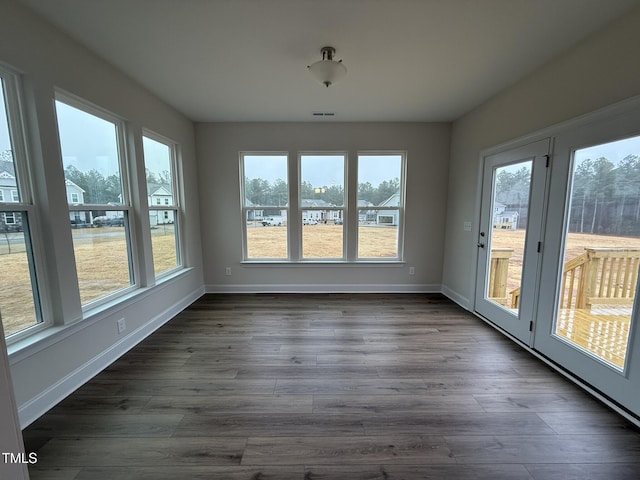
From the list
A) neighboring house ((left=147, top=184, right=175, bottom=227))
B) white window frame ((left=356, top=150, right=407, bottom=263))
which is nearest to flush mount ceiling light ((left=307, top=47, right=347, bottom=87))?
white window frame ((left=356, top=150, right=407, bottom=263))

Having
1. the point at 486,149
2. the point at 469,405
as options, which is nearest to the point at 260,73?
the point at 486,149

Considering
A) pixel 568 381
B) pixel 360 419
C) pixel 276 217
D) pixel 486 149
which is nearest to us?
pixel 360 419

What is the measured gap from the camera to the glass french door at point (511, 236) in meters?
2.54

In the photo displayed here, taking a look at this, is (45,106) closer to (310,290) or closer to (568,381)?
(310,290)

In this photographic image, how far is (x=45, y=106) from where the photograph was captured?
1872 millimetres

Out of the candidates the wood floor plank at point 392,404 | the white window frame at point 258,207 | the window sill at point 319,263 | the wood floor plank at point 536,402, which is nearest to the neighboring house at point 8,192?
the wood floor plank at point 392,404

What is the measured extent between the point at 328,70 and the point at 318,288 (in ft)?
10.2

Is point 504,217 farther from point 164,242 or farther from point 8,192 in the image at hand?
point 8,192

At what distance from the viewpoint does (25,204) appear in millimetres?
1825

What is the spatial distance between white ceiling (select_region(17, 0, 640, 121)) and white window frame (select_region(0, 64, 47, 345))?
0.58 metres

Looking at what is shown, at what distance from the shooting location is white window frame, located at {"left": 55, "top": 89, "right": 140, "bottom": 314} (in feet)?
7.46

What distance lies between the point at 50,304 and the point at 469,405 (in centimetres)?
318

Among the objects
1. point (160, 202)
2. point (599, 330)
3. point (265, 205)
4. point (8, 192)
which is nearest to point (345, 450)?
point (599, 330)

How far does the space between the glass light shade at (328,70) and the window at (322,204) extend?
1.92m
